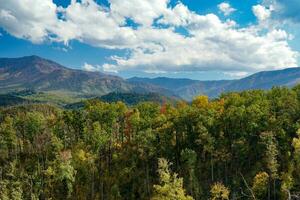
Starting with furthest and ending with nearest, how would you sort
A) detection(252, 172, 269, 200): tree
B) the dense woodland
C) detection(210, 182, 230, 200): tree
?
the dense woodland → detection(252, 172, 269, 200): tree → detection(210, 182, 230, 200): tree

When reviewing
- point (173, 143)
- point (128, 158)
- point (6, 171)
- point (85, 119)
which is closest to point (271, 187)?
point (173, 143)

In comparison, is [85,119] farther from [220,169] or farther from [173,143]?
[220,169]

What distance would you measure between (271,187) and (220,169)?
68.5 ft

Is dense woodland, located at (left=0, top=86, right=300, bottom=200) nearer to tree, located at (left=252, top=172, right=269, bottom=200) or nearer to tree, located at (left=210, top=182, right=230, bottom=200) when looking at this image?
tree, located at (left=252, top=172, right=269, bottom=200)

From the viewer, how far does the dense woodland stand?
107875mm

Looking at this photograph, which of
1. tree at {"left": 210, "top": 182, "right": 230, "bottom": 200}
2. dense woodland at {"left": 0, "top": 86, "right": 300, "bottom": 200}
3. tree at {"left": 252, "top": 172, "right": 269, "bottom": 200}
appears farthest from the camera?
dense woodland at {"left": 0, "top": 86, "right": 300, "bottom": 200}

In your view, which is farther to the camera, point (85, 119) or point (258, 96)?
point (85, 119)

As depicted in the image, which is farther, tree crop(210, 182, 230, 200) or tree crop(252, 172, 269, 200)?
tree crop(252, 172, 269, 200)

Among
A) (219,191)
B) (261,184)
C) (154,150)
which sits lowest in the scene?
(261,184)

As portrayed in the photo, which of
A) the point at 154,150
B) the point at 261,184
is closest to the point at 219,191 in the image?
the point at 261,184

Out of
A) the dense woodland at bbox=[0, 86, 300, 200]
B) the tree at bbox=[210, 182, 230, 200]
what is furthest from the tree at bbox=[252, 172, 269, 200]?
the tree at bbox=[210, 182, 230, 200]

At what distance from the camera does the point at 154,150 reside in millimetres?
124250

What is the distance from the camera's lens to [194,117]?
123 m

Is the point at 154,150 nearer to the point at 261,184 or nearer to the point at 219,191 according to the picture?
the point at 261,184
